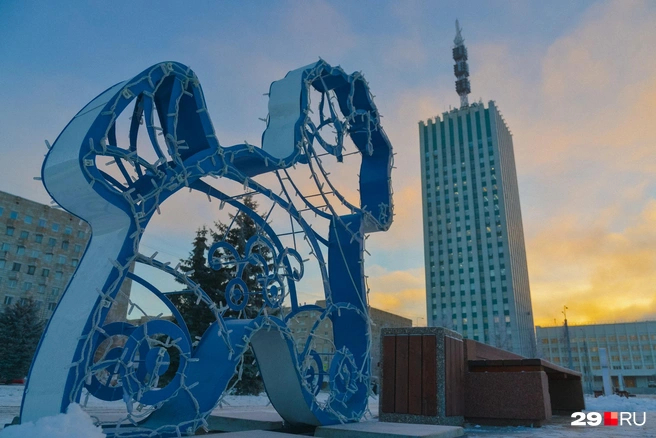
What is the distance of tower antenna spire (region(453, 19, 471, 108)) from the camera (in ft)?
278

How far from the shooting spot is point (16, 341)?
2697 cm

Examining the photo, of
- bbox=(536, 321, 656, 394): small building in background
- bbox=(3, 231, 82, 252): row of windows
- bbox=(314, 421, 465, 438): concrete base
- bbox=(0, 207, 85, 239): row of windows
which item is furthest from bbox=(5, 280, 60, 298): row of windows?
bbox=(536, 321, 656, 394): small building in background

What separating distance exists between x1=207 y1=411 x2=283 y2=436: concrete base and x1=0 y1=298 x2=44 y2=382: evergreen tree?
81.4 feet

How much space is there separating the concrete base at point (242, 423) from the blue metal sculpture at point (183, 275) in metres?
0.50

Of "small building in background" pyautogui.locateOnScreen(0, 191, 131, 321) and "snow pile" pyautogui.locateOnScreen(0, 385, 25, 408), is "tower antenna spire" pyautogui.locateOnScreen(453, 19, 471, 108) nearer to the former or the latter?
"small building in background" pyautogui.locateOnScreen(0, 191, 131, 321)

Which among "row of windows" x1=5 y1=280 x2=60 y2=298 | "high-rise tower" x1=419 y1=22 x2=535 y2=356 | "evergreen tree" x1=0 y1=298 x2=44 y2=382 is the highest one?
"high-rise tower" x1=419 y1=22 x2=535 y2=356

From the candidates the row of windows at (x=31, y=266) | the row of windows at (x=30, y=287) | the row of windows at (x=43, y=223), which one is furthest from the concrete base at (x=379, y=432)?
the row of windows at (x=43, y=223)

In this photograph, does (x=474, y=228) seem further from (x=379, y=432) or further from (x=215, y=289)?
(x=379, y=432)

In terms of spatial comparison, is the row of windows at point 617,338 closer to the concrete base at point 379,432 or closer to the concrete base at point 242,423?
the concrete base at point 242,423

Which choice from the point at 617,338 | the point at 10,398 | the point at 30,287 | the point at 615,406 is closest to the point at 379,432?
the point at 615,406

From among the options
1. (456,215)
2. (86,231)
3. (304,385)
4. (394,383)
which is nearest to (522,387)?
(394,383)

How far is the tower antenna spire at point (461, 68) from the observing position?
3342 inches

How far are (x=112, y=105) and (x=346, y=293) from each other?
13.2 ft

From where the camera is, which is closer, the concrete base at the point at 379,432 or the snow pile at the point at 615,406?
the concrete base at the point at 379,432
